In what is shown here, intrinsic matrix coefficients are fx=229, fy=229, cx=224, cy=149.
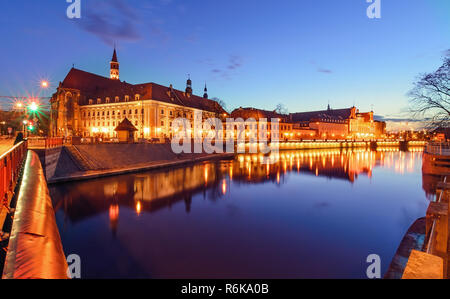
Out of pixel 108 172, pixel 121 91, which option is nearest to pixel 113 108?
pixel 121 91

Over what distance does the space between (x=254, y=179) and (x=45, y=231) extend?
25783 mm

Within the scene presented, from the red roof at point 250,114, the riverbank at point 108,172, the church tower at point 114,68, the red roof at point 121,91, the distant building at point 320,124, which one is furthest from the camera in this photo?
the distant building at point 320,124

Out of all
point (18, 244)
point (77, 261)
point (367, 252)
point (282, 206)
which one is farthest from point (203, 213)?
point (18, 244)

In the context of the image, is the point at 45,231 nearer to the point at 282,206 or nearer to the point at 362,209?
the point at 282,206

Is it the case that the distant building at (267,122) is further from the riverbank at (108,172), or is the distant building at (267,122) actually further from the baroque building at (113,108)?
the riverbank at (108,172)

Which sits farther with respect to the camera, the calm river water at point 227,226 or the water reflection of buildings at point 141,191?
the water reflection of buildings at point 141,191

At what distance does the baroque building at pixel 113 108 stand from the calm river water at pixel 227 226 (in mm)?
34921

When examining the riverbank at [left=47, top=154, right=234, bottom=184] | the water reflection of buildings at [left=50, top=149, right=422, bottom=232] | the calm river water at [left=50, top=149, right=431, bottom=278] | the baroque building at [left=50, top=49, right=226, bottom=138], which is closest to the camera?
the calm river water at [left=50, top=149, right=431, bottom=278]

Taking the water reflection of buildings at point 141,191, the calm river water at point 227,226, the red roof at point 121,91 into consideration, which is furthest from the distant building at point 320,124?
the calm river water at point 227,226

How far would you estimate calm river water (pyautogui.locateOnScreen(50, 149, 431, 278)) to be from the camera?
343 inches

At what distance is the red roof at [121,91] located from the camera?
2316 inches

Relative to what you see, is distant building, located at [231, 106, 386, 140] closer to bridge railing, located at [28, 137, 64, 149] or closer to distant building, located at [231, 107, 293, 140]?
distant building, located at [231, 107, 293, 140]

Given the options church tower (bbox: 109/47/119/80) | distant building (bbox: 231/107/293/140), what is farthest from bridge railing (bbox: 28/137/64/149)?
church tower (bbox: 109/47/119/80)

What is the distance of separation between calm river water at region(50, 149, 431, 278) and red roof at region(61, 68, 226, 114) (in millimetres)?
39071
